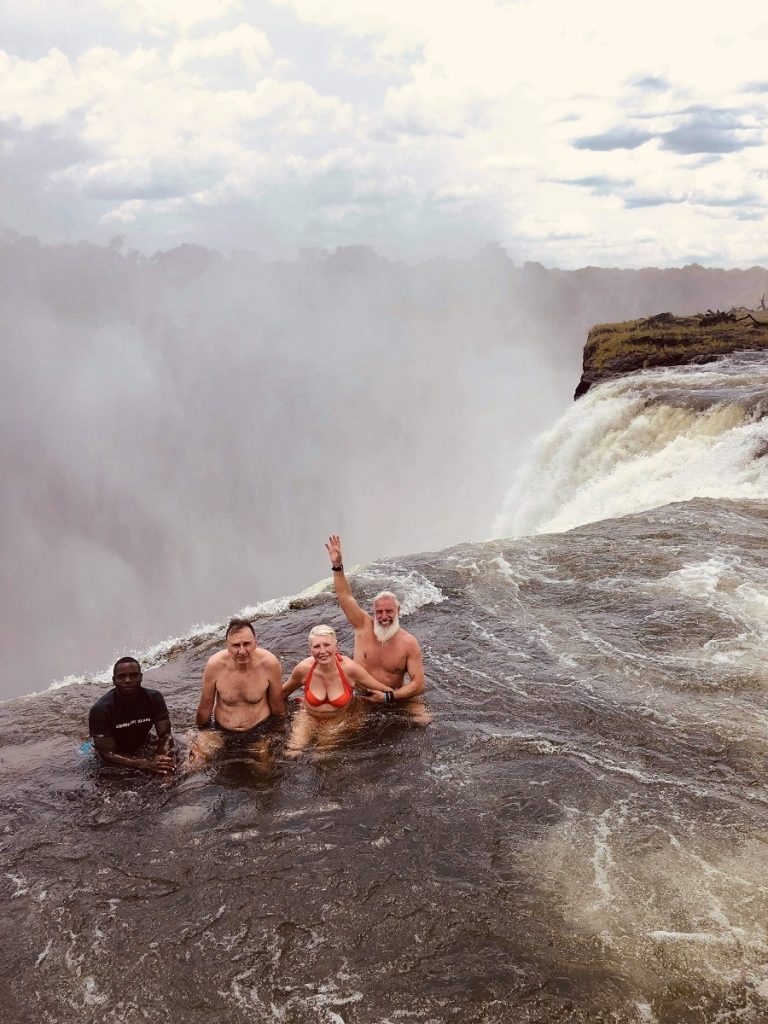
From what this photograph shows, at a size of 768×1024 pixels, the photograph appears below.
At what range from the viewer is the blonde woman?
23.6 feet

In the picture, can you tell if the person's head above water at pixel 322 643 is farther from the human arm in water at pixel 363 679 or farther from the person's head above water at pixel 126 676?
the person's head above water at pixel 126 676

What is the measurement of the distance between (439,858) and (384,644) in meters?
2.71

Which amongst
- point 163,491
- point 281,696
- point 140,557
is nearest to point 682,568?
point 281,696

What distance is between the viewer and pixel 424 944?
470cm

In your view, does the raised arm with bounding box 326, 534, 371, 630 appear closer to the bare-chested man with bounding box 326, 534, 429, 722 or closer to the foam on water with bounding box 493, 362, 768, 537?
the bare-chested man with bounding box 326, 534, 429, 722

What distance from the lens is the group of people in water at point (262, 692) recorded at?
22.3ft

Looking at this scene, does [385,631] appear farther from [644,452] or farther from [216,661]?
[644,452]

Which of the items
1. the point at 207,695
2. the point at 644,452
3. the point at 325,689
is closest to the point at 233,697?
the point at 207,695

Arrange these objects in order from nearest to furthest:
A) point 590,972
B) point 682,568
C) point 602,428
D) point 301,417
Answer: point 590,972 → point 682,568 → point 602,428 → point 301,417

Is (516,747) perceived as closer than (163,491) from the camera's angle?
Yes

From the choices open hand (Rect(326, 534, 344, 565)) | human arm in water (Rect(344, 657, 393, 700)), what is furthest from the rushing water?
open hand (Rect(326, 534, 344, 565))

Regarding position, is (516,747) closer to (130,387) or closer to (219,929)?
(219,929)

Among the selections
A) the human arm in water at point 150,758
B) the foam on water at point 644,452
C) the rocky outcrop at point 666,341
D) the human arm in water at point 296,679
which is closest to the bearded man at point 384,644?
the human arm in water at point 296,679

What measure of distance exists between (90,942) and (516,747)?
3.63 metres
